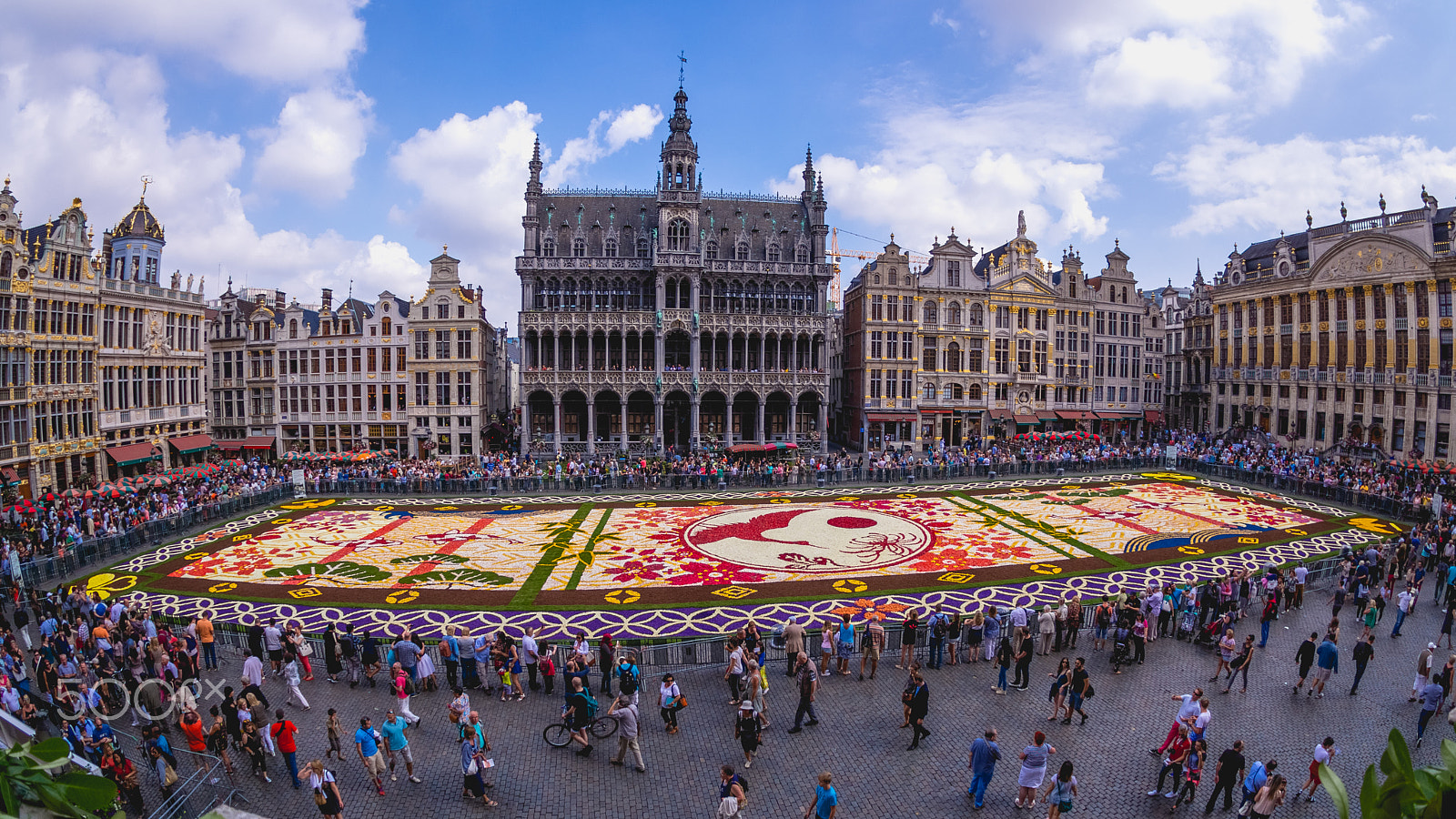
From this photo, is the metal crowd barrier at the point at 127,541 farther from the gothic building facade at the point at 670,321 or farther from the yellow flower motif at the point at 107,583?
the gothic building facade at the point at 670,321

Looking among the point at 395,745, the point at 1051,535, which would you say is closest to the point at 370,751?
the point at 395,745

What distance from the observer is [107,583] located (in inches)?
1029

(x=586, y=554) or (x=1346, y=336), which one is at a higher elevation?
(x=1346, y=336)

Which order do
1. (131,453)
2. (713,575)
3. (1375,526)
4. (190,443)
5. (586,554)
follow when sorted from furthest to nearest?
(190,443)
(131,453)
(1375,526)
(586,554)
(713,575)

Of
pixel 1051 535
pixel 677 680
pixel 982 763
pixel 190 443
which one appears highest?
pixel 190 443

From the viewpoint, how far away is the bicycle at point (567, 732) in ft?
51.6

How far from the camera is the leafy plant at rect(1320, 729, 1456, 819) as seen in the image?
354 cm

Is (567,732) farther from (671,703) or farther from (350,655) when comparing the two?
(350,655)

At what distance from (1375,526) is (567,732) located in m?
37.0

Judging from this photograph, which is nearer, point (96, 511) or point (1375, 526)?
point (96, 511)


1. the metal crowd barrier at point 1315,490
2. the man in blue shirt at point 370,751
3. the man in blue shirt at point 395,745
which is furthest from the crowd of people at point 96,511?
the metal crowd barrier at point 1315,490

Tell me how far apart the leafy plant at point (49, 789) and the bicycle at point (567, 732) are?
1226 centimetres

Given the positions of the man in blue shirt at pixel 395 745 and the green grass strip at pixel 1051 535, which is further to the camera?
the green grass strip at pixel 1051 535

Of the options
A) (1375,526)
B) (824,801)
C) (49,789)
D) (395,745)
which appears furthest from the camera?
(1375,526)
